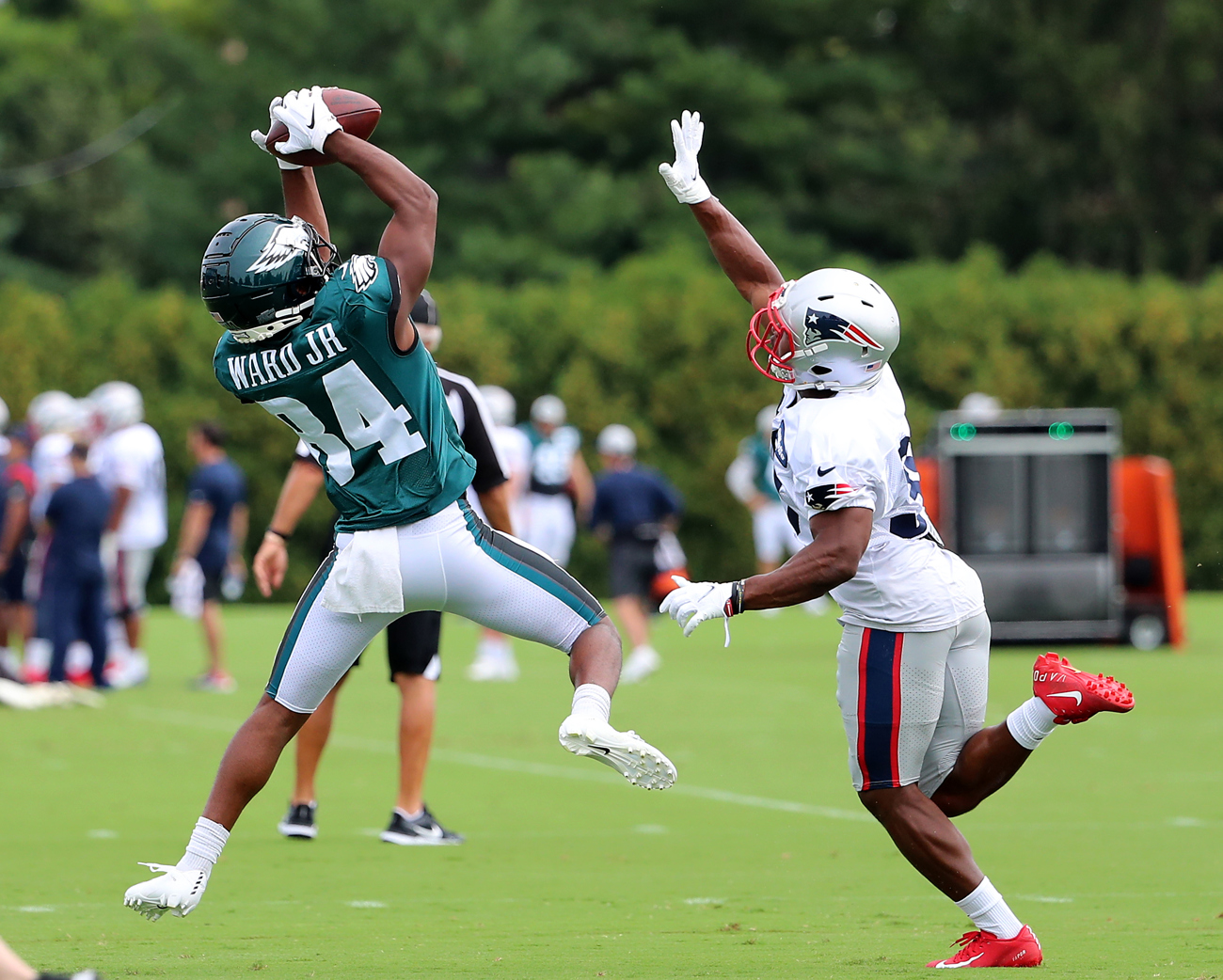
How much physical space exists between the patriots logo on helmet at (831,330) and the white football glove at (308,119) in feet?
4.71

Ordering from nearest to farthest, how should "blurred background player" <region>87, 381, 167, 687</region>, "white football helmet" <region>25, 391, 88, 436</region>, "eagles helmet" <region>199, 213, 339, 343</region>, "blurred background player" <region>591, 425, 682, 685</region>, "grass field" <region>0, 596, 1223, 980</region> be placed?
"eagles helmet" <region>199, 213, 339, 343</region>, "grass field" <region>0, 596, 1223, 980</region>, "white football helmet" <region>25, 391, 88, 436</region>, "blurred background player" <region>87, 381, 167, 687</region>, "blurred background player" <region>591, 425, 682, 685</region>

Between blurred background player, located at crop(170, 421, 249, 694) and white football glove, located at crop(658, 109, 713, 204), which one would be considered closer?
white football glove, located at crop(658, 109, 713, 204)

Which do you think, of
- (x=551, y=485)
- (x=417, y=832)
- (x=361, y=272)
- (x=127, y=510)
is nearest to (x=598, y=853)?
(x=417, y=832)

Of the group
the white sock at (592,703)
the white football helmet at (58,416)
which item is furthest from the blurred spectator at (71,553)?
the white sock at (592,703)

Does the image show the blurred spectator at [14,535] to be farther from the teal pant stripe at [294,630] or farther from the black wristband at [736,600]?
the black wristband at [736,600]

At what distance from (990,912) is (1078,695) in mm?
642

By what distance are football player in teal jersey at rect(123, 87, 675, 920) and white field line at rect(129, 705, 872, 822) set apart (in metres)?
3.16

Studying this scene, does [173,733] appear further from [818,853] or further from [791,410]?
[791,410]

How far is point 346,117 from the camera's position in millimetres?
5734

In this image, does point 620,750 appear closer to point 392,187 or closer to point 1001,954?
point 1001,954

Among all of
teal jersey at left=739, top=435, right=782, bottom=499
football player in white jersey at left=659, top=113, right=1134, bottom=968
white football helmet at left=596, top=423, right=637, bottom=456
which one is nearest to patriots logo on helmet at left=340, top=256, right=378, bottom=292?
football player in white jersey at left=659, top=113, right=1134, bottom=968

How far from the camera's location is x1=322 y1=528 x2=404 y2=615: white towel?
5453 mm

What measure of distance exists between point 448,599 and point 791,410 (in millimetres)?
1097

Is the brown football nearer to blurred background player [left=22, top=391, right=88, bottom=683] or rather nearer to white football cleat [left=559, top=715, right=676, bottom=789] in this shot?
white football cleat [left=559, top=715, right=676, bottom=789]
